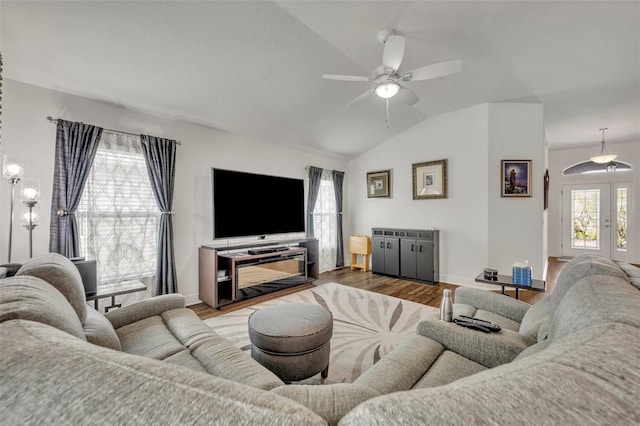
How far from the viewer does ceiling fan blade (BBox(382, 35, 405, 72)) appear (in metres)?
2.03

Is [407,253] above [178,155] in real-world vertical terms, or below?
below

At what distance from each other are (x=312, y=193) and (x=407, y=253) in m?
2.07

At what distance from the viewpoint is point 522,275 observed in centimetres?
282

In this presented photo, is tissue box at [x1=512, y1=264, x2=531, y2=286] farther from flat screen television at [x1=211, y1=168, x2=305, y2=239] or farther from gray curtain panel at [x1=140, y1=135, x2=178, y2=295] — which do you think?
gray curtain panel at [x1=140, y1=135, x2=178, y2=295]

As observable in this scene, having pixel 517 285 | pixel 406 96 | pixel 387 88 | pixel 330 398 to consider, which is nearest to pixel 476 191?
pixel 517 285

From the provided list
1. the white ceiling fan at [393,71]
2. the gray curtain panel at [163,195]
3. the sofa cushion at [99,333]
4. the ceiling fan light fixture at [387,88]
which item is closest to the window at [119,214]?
the gray curtain panel at [163,195]

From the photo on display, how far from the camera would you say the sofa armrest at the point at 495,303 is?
1927 millimetres

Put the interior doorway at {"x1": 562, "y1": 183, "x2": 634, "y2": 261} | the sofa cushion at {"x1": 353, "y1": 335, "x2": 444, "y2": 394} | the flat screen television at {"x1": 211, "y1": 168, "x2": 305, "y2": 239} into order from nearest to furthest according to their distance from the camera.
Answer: the sofa cushion at {"x1": 353, "y1": 335, "x2": 444, "y2": 394} → the flat screen television at {"x1": 211, "y1": 168, "x2": 305, "y2": 239} → the interior doorway at {"x1": 562, "y1": 183, "x2": 634, "y2": 261}

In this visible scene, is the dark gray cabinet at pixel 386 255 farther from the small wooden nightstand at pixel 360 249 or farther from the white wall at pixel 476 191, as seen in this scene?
the white wall at pixel 476 191

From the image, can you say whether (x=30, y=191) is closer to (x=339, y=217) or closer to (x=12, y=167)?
(x=12, y=167)

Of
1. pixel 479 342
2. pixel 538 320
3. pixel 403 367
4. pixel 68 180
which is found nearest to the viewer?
pixel 403 367

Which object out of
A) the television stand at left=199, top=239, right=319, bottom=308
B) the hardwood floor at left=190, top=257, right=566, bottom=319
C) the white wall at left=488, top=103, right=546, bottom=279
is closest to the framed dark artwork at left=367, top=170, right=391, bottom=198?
the hardwood floor at left=190, top=257, right=566, bottom=319

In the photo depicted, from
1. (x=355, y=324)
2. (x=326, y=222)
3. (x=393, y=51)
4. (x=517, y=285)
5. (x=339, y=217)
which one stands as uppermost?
(x=393, y=51)

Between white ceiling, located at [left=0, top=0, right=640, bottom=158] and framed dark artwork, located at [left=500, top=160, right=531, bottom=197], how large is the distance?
0.91m
